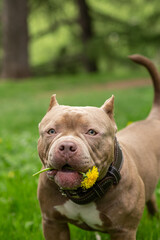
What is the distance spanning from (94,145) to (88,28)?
60.0 feet

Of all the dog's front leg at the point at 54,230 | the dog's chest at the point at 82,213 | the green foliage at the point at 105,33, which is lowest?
the green foliage at the point at 105,33

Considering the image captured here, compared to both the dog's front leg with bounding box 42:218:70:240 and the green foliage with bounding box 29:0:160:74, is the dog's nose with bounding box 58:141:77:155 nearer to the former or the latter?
the dog's front leg with bounding box 42:218:70:240

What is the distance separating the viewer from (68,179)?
224 centimetres

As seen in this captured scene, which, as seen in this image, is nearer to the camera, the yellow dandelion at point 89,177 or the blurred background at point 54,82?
the yellow dandelion at point 89,177

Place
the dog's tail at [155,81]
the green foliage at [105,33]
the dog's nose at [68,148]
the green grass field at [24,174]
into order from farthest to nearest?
the green foliage at [105,33], the dog's tail at [155,81], the green grass field at [24,174], the dog's nose at [68,148]

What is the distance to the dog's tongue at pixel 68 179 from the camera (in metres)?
2.24

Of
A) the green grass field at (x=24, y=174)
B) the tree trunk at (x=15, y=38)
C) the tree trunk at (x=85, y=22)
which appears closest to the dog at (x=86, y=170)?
the green grass field at (x=24, y=174)

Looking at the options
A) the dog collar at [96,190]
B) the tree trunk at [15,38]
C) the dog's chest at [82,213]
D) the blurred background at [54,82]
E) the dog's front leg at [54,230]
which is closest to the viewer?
the dog collar at [96,190]

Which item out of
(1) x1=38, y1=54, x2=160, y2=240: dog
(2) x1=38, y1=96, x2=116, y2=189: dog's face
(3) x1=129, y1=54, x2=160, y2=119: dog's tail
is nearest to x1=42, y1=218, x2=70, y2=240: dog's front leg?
(1) x1=38, y1=54, x2=160, y2=240: dog

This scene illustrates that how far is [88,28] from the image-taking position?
65.6 feet

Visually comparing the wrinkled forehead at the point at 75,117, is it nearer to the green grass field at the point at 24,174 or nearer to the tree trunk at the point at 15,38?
the green grass field at the point at 24,174

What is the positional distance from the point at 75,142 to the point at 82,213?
706mm

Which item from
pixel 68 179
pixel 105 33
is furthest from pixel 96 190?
pixel 105 33

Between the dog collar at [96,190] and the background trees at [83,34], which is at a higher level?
the dog collar at [96,190]
